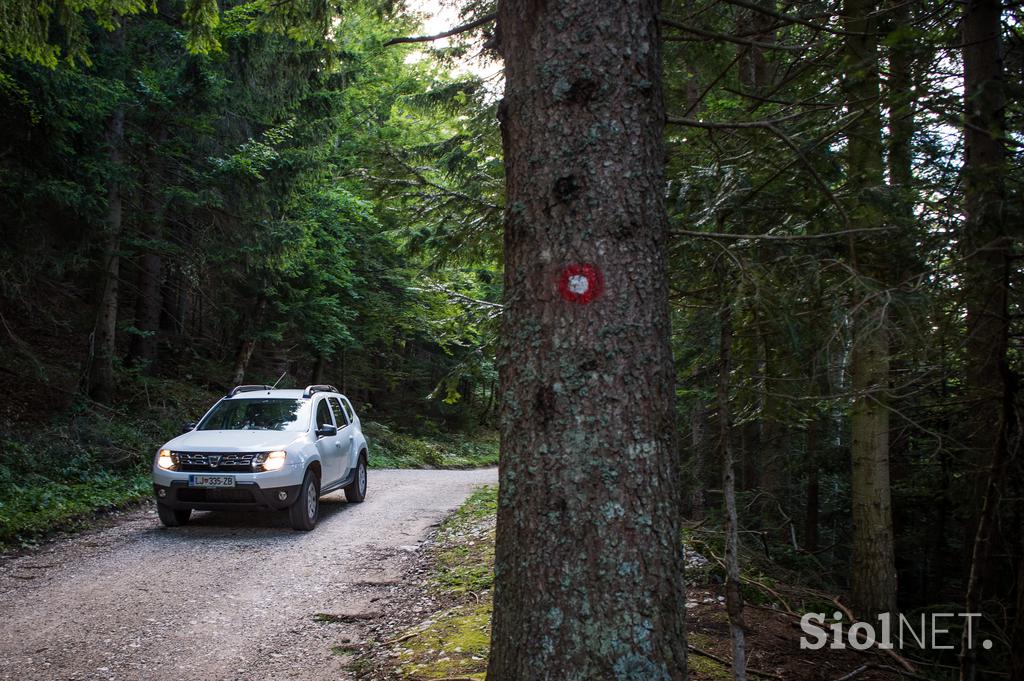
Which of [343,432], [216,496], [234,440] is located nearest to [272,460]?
[234,440]

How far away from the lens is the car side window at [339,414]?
1142cm

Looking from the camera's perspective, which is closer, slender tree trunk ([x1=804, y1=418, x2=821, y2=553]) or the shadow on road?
the shadow on road

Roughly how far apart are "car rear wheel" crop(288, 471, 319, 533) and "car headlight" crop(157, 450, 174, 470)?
1661 millimetres

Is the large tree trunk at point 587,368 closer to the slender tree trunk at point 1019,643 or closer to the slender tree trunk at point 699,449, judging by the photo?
the slender tree trunk at point 1019,643

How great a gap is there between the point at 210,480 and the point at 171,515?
1.06m

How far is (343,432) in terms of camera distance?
446 inches

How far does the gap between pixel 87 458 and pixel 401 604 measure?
818cm

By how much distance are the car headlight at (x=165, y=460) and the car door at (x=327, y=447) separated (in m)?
1.92

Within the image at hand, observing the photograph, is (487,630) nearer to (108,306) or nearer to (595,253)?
(595,253)

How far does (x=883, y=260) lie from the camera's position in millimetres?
4410

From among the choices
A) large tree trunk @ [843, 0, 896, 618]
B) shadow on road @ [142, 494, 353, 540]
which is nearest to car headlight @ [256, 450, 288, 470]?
shadow on road @ [142, 494, 353, 540]

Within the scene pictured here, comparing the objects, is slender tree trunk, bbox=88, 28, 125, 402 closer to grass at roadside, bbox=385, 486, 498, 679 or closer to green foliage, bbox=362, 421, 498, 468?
green foliage, bbox=362, 421, 498, 468

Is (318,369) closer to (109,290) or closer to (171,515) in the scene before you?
(109,290)

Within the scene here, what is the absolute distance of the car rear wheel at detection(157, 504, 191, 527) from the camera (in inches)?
356
